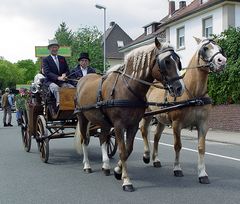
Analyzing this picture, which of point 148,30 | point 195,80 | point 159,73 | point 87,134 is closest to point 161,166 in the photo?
point 87,134

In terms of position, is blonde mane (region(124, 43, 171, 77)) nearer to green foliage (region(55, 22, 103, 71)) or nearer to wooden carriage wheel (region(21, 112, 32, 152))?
wooden carriage wheel (region(21, 112, 32, 152))

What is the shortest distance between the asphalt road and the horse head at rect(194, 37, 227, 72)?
193 centimetres

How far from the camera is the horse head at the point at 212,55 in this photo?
693cm

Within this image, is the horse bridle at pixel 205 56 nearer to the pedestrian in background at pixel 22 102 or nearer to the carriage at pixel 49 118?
the carriage at pixel 49 118

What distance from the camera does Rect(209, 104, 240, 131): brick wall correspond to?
60.1 ft

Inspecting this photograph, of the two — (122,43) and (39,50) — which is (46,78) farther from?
(122,43)

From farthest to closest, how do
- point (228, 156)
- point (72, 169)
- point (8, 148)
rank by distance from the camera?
point (8, 148), point (228, 156), point (72, 169)

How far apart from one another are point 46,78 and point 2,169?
2.34m

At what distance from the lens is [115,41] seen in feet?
233

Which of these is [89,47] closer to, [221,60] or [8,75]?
[221,60]

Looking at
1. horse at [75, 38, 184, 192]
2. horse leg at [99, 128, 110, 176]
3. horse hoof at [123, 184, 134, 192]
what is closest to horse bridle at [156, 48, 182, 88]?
horse at [75, 38, 184, 192]

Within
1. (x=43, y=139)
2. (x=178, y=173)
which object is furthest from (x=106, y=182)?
(x=43, y=139)

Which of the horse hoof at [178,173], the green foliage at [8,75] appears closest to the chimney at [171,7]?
the horse hoof at [178,173]

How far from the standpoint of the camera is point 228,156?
35.3 ft
